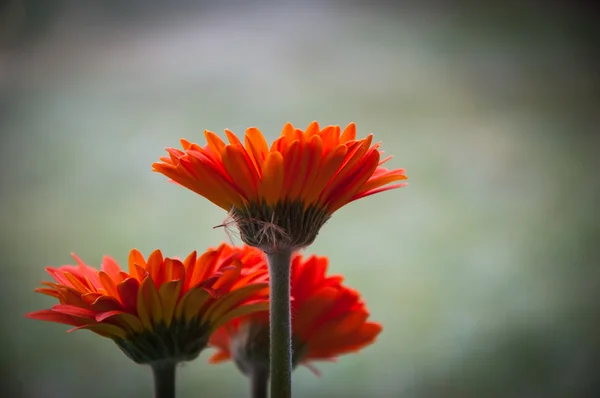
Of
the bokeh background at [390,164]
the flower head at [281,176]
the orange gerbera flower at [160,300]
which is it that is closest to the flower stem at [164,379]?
the orange gerbera flower at [160,300]

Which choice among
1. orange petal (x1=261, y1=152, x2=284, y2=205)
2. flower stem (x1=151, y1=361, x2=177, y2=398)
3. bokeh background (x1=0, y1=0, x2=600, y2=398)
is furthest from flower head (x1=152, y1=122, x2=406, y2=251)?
bokeh background (x1=0, y1=0, x2=600, y2=398)

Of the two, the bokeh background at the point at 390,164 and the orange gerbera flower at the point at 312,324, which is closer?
the orange gerbera flower at the point at 312,324

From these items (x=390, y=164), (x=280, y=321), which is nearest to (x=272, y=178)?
(x=280, y=321)

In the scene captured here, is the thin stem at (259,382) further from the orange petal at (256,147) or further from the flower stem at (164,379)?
the orange petal at (256,147)

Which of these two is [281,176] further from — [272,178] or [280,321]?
[280,321]

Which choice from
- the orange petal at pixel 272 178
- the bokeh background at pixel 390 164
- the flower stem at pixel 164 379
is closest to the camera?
the orange petal at pixel 272 178

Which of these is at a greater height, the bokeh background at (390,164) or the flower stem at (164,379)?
the bokeh background at (390,164)
